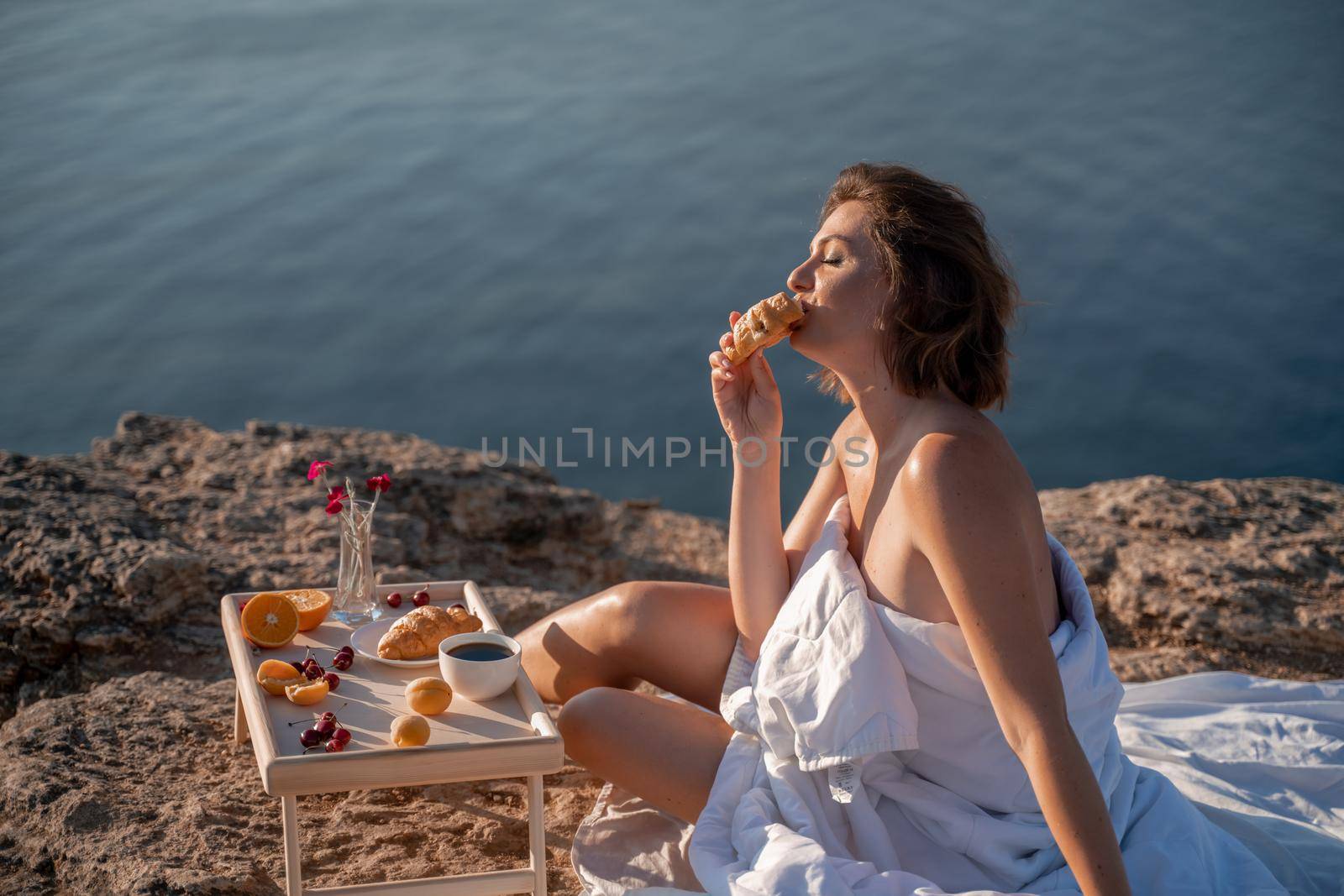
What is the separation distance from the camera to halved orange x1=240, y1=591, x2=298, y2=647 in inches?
88.4

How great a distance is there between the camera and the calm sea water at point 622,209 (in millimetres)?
8617

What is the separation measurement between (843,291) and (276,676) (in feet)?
3.84

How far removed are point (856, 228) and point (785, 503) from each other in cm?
681

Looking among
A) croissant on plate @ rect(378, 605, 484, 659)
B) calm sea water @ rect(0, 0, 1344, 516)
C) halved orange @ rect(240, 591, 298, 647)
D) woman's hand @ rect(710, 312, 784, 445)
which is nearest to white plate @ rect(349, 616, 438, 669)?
croissant on plate @ rect(378, 605, 484, 659)

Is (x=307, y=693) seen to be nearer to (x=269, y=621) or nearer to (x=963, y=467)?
(x=269, y=621)

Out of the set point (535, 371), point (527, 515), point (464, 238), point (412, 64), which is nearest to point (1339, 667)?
point (527, 515)

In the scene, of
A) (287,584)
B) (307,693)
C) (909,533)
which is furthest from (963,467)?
(287,584)

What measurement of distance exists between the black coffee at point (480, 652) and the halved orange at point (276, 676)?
10.8 inches

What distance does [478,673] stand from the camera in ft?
6.68

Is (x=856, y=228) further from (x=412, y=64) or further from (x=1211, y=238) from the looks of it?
(x=412, y=64)

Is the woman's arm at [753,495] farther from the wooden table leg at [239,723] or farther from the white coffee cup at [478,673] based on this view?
the wooden table leg at [239,723]

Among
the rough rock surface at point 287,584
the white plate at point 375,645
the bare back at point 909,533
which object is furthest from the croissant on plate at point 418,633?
the bare back at point 909,533

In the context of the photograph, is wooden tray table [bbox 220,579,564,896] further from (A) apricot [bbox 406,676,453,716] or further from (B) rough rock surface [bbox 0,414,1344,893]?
(B) rough rock surface [bbox 0,414,1344,893]

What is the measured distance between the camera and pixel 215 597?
130 inches
